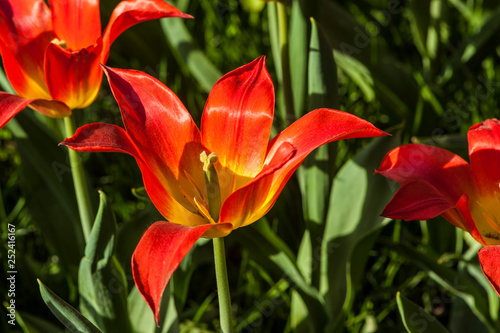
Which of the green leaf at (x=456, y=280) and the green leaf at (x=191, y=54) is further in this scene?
the green leaf at (x=191, y=54)

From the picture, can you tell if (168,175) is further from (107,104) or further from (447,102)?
(107,104)

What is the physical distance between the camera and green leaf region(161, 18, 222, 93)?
1560mm

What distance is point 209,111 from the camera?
2.94 feet

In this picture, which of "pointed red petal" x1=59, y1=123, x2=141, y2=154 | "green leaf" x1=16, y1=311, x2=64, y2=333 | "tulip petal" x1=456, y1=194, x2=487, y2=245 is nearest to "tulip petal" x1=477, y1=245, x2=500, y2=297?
"tulip petal" x1=456, y1=194, x2=487, y2=245

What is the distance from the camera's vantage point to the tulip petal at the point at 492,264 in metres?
0.73

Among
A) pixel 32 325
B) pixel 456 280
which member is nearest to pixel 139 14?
pixel 32 325

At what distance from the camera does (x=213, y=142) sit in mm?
915

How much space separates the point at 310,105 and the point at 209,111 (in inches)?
14.5

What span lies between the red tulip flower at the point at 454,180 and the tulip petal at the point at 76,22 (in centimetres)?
55

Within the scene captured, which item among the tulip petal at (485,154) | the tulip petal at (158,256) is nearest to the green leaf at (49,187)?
the tulip petal at (158,256)

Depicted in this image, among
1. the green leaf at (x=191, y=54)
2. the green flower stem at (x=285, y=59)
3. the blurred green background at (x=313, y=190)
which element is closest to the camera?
the blurred green background at (x=313, y=190)

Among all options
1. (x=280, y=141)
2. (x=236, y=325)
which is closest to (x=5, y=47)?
(x=280, y=141)

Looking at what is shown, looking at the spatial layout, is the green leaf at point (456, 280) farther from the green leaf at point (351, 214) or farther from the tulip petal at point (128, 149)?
the tulip petal at point (128, 149)

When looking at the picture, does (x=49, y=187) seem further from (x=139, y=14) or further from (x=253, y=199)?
(x=253, y=199)
